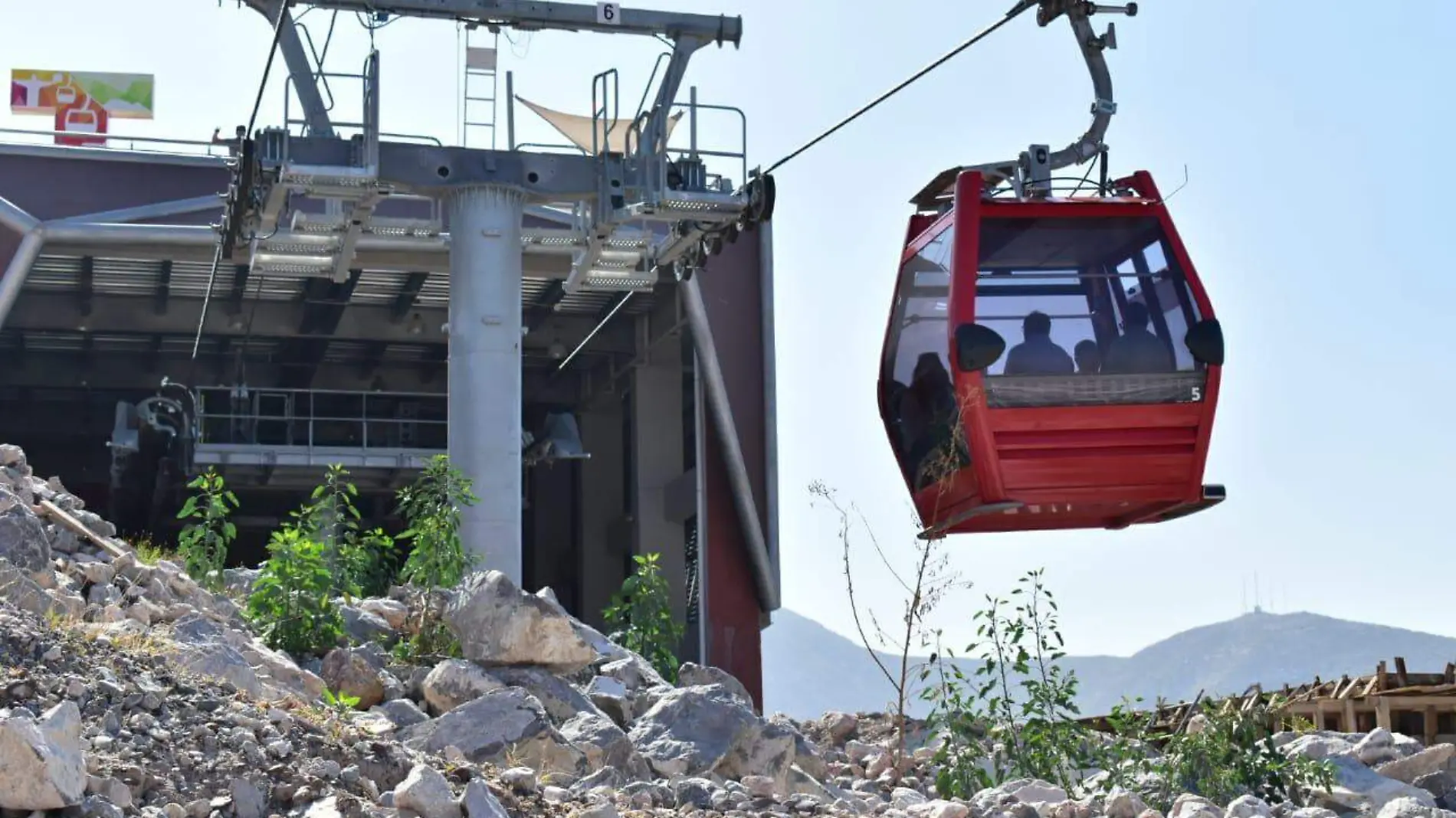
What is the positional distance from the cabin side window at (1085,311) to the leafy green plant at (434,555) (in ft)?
11.8

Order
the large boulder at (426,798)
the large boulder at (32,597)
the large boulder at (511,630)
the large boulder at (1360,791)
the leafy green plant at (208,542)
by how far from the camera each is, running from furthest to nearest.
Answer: the leafy green plant at (208,542) < the large boulder at (1360,791) < the large boulder at (511,630) < the large boulder at (32,597) < the large boulder at (426,798)

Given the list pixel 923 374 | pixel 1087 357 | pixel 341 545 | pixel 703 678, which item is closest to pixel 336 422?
pixel 341 545

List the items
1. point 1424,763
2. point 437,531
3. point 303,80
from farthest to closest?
point 303,80
point 1424,763
point 437,531

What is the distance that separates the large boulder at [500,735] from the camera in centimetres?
964

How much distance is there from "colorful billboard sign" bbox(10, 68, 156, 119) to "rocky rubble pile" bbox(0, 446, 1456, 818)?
2094cm

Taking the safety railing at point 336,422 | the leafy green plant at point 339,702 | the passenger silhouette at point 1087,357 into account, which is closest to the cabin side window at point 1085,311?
the passenger silhouette at point 1087,357

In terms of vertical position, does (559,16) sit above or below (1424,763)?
above

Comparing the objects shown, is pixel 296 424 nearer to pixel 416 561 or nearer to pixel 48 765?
pixel 416 561

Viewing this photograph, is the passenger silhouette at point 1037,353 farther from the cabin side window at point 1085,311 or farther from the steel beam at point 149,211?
the steel beam at point 149,211

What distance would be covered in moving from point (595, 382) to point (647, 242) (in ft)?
43.5

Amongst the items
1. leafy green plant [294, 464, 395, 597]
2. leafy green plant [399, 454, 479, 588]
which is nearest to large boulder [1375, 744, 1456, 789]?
leafy green plant [399, 454, 479, 588]

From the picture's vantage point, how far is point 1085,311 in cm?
1375

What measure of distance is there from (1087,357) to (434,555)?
4505 millimetres

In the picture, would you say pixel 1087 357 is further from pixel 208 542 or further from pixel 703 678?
pixel 208 542
